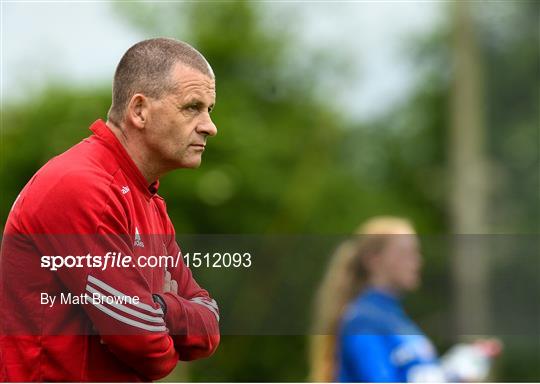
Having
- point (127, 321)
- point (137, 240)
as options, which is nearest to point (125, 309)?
point (127, 321)

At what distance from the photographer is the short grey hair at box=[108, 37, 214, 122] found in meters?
1.98

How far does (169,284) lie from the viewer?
6.84 feet

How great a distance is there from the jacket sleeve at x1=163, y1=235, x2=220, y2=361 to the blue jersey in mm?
2190

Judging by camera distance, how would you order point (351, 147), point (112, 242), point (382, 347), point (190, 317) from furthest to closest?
point (351, 147) < point (382, 347) < point (190, 317) < point (112, 242)

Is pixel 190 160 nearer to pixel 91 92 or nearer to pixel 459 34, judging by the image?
pixel 91 92

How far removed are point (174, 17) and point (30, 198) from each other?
6386 millimetres

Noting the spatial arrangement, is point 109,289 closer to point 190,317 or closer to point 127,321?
point 127,321

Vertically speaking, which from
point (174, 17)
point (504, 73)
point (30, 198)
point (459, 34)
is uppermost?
point (504, 73)

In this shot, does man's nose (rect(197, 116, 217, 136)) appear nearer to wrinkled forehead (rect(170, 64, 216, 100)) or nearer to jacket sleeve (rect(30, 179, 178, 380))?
wrinkled forehead (rect(170, 64, 216, 100))

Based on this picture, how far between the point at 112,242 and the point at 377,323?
2562 mm

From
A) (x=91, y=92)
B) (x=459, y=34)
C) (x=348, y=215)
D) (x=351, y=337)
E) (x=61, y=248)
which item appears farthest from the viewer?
(x=348, y=215)

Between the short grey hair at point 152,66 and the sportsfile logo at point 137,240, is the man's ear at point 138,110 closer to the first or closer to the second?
the short grey hair at point 152,66

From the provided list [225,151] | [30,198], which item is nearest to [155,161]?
[30,198]

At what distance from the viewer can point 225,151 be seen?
501 cm
